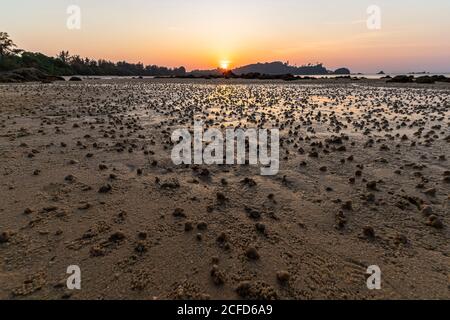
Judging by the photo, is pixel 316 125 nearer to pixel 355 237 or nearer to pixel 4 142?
pixel 355 237

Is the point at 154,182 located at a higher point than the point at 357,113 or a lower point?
lower

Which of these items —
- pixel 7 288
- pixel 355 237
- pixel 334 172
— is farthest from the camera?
pixel 334 172

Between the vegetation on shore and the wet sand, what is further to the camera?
the vegetation on shore

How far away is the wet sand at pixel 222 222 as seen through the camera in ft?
11.9

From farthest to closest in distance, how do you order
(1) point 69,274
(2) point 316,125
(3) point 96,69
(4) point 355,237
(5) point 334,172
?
(3) point 96,69 → (2) point 316,125 → (5) point 334,172 → (4) point 355,237 → (1) point 69,274

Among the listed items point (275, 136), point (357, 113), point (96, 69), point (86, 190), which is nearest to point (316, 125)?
point (275, 136)

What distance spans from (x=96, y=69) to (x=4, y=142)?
137m

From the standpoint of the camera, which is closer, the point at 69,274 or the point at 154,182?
the point at 69,274

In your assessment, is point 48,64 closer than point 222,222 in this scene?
No

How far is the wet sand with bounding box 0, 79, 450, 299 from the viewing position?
11.9 ft

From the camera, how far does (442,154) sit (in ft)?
28.1

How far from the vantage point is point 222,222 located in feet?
16.5

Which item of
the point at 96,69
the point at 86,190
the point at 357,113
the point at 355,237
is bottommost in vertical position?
the point at 355,237

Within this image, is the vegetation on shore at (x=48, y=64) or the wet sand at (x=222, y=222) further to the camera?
the vegetation on shore at (x=48, y=64)
